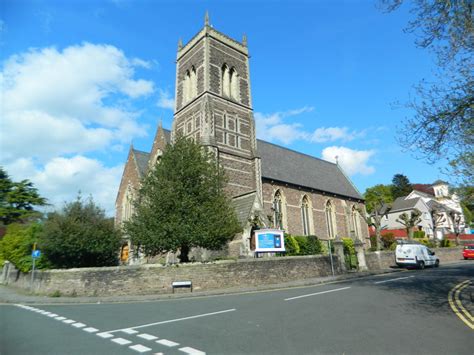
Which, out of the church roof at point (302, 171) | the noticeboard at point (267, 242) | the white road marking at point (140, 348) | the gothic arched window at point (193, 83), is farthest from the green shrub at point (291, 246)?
the white road marking at point (140, 348)

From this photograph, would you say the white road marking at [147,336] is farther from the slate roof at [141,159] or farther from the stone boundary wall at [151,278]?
the slate roof at [141,159]

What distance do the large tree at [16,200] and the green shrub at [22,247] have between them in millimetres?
19236

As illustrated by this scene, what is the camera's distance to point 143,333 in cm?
735

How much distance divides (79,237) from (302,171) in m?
26.2

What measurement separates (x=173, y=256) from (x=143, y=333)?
16.6m

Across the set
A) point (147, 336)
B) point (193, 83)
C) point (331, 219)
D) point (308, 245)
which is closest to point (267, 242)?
point (308, 245)

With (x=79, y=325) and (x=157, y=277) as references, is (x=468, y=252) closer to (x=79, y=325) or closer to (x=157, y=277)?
(x=157, y=277)

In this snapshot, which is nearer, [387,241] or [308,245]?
[308,245]

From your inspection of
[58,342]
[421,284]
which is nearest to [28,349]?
[58,342]

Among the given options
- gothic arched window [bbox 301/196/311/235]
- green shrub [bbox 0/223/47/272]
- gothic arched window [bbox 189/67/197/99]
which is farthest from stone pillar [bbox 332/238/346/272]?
green shrub [bbox 0/223/47/272]

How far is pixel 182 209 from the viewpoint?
17047 mm

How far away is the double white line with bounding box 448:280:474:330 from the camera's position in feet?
25.2

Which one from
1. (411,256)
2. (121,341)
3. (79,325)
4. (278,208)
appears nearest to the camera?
(121,341)

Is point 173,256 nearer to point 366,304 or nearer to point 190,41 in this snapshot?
point 366,304
